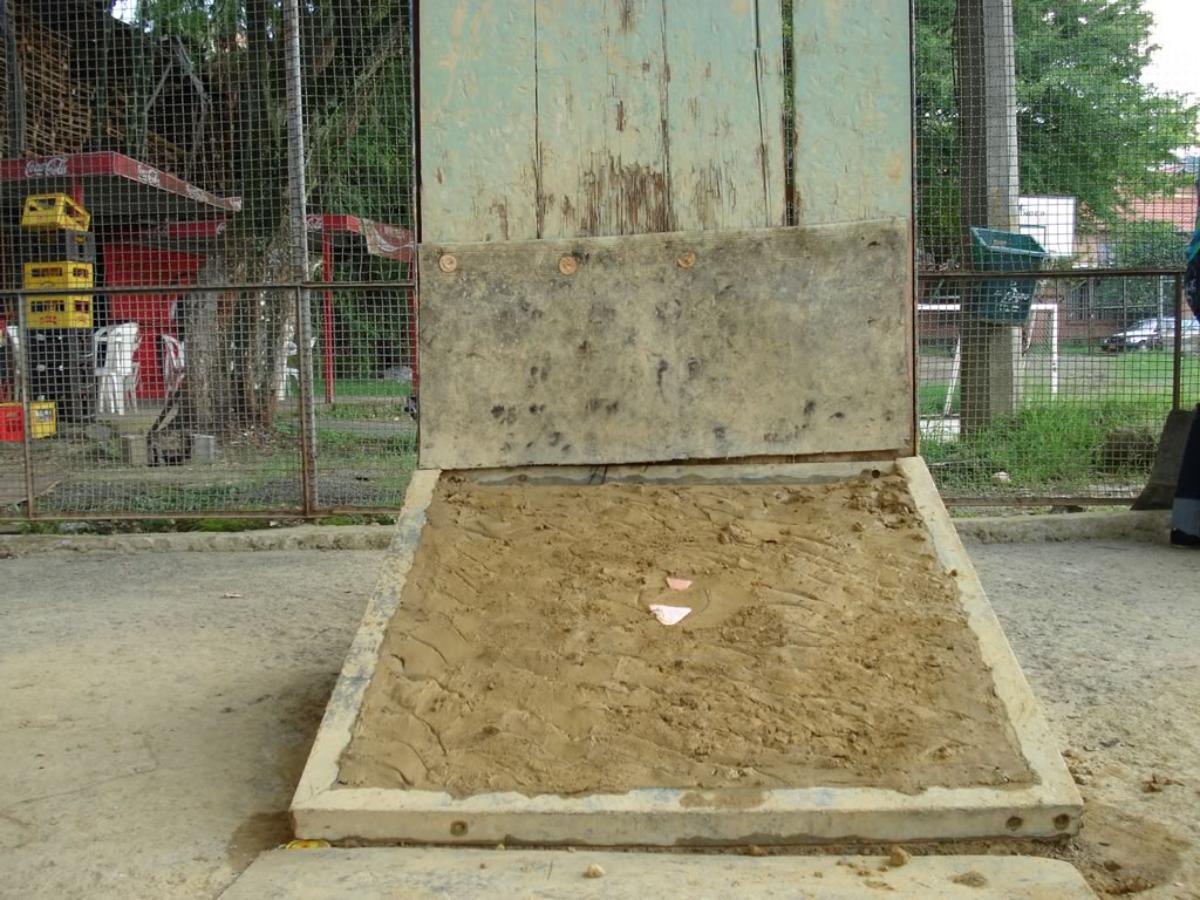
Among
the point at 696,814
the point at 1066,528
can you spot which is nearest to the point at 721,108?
the point at 696,814

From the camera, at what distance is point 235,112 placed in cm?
1010

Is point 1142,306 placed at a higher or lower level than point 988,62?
lower

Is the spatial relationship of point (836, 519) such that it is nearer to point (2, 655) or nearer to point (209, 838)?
point (209, 838)

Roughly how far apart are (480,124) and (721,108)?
80 cm

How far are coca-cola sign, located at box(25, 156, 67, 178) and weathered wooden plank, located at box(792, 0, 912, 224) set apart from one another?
29.0ft

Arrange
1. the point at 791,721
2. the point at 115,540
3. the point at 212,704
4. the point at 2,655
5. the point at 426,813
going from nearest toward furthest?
the point at 426,813, the point at 791,721, the point at 212,704, the point at 2,655, the point at 115,540

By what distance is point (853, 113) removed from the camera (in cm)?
339

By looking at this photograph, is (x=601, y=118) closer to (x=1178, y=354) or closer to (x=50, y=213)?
(x=1178, y=354)

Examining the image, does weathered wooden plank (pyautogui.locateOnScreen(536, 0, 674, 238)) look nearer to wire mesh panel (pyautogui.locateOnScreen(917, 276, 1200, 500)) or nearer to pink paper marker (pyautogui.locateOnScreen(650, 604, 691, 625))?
pink paper marker (pyautogui.locateOnScreen(650, 604, 691, 625))

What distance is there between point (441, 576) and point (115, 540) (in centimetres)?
424

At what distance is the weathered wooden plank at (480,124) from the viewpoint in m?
3.44

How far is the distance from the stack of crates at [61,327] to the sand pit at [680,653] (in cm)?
498

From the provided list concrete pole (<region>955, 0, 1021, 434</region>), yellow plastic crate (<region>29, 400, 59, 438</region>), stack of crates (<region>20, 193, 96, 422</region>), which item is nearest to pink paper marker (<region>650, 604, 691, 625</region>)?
concrete pole (<region>955, 0, 1021, 434</region>)

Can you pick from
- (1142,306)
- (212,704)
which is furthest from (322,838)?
(1142,306)
